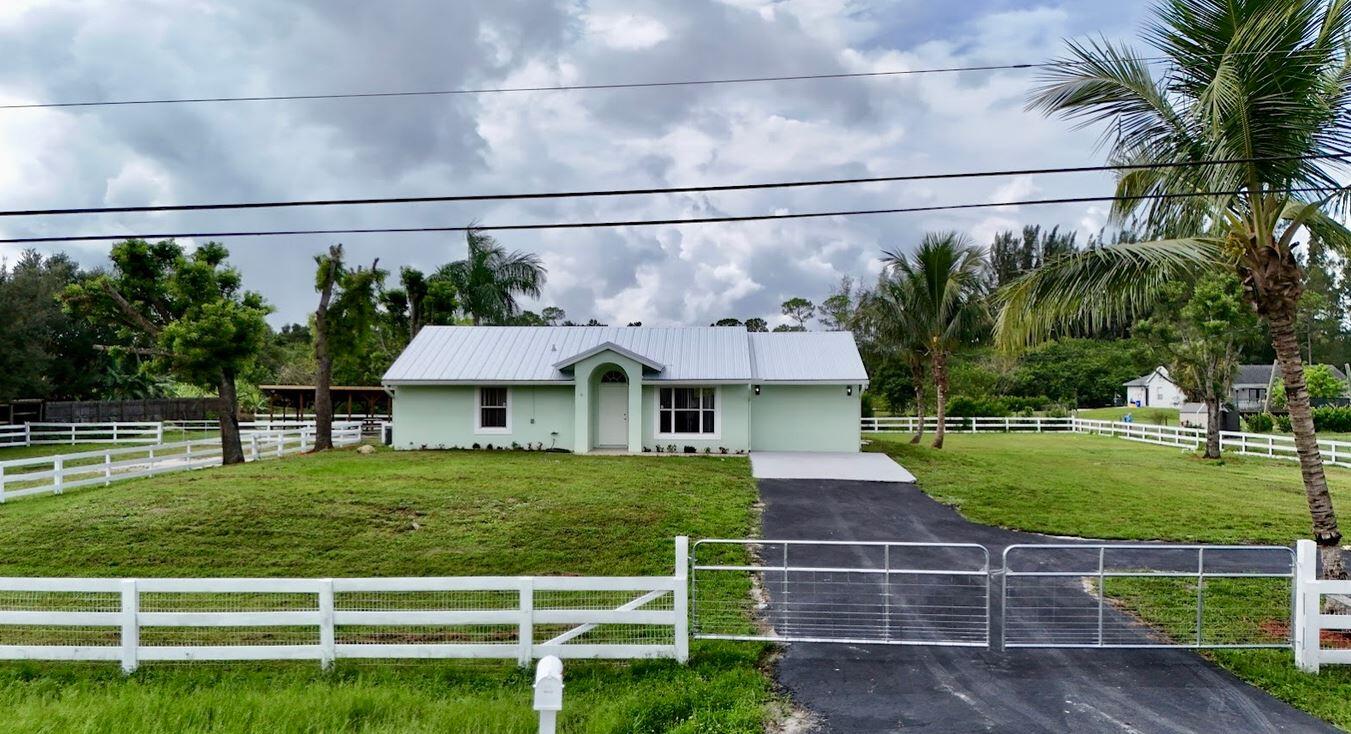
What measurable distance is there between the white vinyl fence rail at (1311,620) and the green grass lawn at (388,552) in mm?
Answer: 4626

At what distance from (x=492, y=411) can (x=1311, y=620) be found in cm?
1889

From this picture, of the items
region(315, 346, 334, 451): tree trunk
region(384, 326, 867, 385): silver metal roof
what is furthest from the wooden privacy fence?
region(315, 346, 334, 451): tree trunk

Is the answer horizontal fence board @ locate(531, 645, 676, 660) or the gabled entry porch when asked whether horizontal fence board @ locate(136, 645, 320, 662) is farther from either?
the gabled entry porch

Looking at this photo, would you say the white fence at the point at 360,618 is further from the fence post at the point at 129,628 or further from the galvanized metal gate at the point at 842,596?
the galvanized metal gate at the point at 842,596

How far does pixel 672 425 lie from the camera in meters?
20.9

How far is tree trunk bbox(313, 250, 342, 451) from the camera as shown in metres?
22.6

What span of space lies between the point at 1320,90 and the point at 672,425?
15790 mm

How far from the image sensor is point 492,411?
847 inches

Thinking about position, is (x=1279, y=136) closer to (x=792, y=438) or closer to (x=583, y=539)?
(x=583, y=539)

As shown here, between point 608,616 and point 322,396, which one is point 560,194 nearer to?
point 608,616

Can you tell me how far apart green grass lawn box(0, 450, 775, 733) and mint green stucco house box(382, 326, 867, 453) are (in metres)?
1.52

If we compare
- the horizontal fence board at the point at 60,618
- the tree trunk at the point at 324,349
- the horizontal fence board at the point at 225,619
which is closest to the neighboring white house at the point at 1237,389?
the tree trunk at the point at 324,349

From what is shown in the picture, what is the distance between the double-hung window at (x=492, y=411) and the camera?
69.9ft

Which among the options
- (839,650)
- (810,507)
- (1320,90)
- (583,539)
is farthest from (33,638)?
(1320,90)
